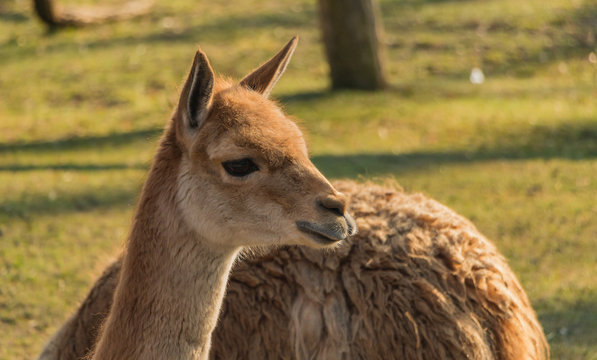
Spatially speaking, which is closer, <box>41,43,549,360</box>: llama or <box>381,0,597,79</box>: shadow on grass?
<box>41,43,549,360</box>: llama

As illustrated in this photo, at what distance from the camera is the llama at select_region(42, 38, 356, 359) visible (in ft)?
11.3

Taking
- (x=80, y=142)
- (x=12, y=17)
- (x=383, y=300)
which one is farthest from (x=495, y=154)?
(x=12, y=17)

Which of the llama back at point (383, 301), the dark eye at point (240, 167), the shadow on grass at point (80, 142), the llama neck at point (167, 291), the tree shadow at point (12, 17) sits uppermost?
the dark eye at point (240, 167)

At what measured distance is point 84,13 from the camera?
15.1 meters

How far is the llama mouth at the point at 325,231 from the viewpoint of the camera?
3383 millimetres

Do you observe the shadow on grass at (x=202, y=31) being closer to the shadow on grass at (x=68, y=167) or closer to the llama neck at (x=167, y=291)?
the shadow on grass at (x=68, y=167)

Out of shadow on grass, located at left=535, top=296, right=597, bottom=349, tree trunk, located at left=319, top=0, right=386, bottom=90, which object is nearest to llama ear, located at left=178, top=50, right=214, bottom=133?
shadow on grass, located at left=535, top=296, right=597, bottom=349

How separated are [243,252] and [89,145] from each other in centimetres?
673

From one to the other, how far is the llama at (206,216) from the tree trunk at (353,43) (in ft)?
27.7

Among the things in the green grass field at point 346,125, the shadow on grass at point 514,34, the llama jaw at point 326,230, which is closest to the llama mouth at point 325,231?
the llama jaw at point 326,230

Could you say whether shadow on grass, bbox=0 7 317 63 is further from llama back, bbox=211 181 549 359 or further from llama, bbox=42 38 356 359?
llama, bbox=42 38 356 359

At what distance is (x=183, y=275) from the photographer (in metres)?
3.53

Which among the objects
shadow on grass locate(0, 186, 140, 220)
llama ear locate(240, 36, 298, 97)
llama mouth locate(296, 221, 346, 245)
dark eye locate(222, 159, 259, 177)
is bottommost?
shadow on grass locate(0, 186, 140, 220)

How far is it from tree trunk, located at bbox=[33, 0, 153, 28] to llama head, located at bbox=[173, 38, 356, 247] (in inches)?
465
